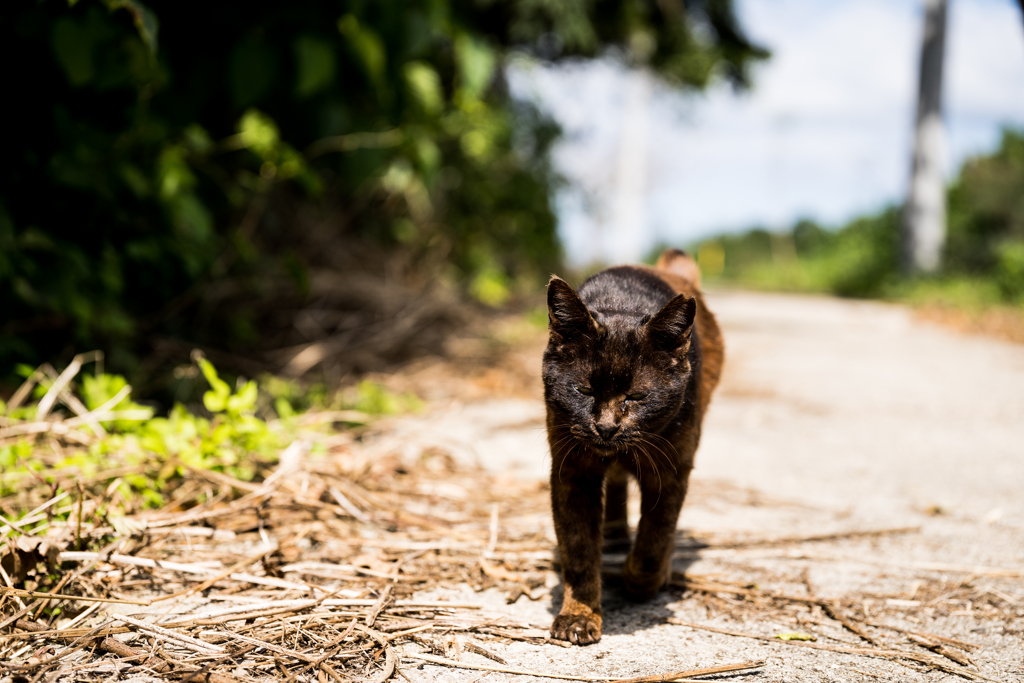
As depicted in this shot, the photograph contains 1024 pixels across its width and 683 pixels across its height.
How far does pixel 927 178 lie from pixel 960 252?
1421mm

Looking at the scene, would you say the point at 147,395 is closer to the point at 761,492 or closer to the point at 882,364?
the point at 761,492

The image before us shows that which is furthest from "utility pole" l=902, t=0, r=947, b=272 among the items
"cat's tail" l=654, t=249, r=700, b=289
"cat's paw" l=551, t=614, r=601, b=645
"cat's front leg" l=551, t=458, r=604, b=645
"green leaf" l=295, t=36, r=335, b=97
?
"cat's paw" l=551, t=614, r=601, b=645

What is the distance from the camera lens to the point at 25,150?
10.0 ft

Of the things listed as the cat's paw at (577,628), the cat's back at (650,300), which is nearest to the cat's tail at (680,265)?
the cat's back at (650,300)

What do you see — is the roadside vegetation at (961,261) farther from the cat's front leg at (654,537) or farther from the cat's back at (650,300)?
the cat's front leg at (654,537)

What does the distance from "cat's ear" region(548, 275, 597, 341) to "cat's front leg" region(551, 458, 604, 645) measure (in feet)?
1.24

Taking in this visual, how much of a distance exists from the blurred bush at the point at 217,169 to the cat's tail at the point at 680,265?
162 cm

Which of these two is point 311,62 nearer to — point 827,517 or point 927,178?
point 827,517

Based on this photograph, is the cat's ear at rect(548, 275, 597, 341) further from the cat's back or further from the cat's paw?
the cat's paw

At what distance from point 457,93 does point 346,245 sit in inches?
61.6

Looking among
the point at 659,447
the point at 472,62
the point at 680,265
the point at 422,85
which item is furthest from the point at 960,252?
the point at 659,447

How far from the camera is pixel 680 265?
121 inches

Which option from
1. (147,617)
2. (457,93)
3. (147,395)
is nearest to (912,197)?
(457,93)

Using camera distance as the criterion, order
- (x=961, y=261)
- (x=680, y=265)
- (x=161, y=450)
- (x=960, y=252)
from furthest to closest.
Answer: (x=960, y=252) < (x=961, y=261) < (x=680, y=265) < (x=161, y=450)
